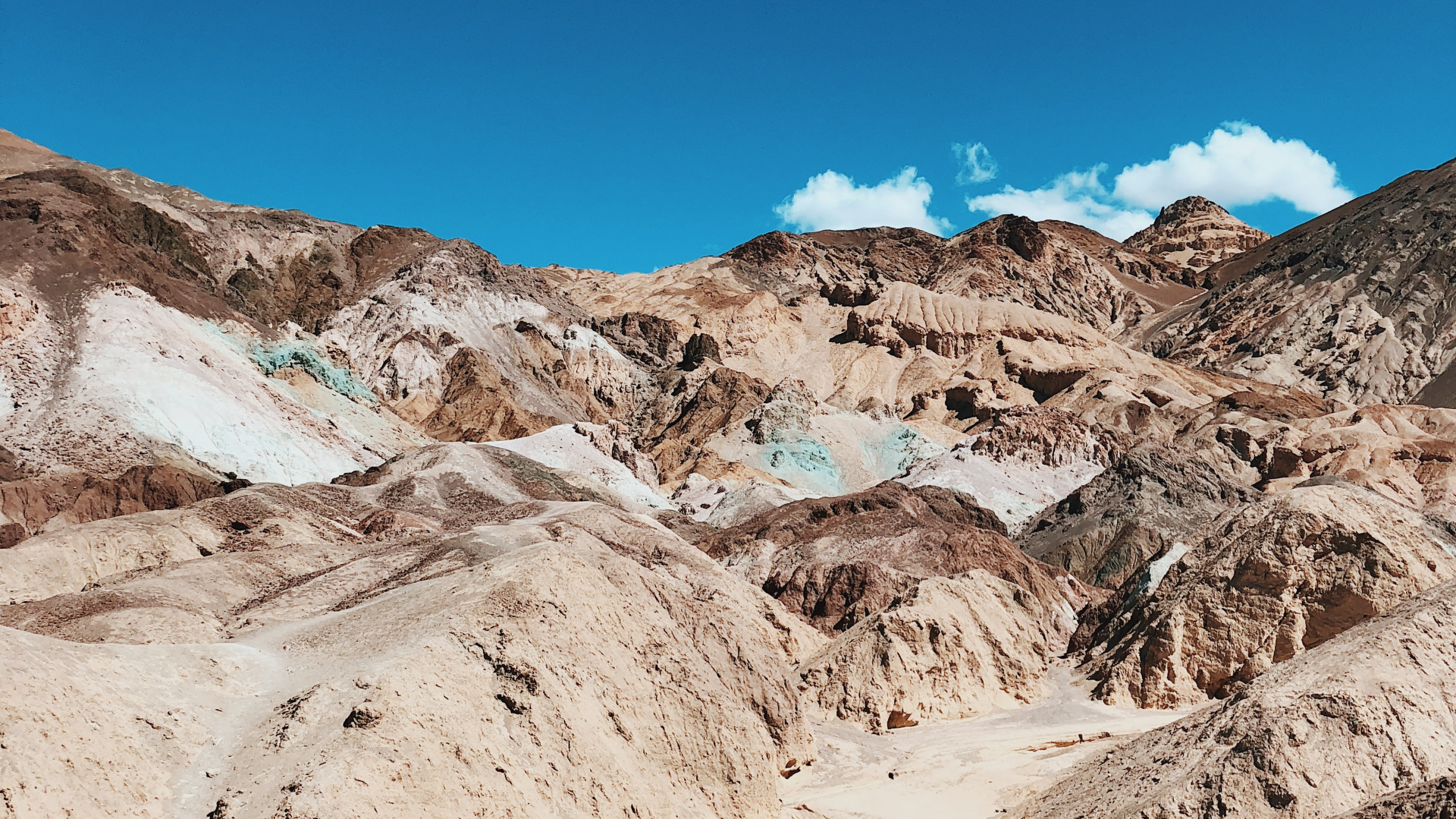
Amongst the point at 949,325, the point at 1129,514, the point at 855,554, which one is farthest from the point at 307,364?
the point at 949,325

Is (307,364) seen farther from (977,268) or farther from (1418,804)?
(977,268)

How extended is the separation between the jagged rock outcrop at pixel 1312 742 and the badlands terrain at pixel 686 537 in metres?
0.06

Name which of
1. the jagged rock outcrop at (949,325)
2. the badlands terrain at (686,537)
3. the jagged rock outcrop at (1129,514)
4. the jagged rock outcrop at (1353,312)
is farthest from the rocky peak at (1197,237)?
the jagged rock outcrop at (1129,514)

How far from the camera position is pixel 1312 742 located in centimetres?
1369

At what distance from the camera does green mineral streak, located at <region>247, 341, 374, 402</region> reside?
5844 centimetres

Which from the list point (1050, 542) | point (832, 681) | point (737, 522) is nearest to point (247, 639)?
point (832, 681)

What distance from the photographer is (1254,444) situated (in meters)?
75.9

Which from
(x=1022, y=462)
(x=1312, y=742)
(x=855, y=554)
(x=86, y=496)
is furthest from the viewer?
(x=1022, y=462)

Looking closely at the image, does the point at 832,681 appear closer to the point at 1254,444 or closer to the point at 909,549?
the point at 909,549

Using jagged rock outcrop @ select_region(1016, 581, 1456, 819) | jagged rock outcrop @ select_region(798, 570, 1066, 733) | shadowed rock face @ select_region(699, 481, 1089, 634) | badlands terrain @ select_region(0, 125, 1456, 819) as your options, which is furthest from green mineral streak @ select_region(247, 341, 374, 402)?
jagged rock outcrop @ select_region(1016, 581, 1456, 819)

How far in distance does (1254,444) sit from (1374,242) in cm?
5458

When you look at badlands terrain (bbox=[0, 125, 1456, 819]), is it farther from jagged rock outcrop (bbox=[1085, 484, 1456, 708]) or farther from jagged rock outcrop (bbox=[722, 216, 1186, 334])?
jagged rock outcrop (bbox=[722, 216, 1186, 334])

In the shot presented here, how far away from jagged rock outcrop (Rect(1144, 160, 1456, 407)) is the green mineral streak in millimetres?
77833

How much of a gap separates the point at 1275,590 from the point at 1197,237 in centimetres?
16049
